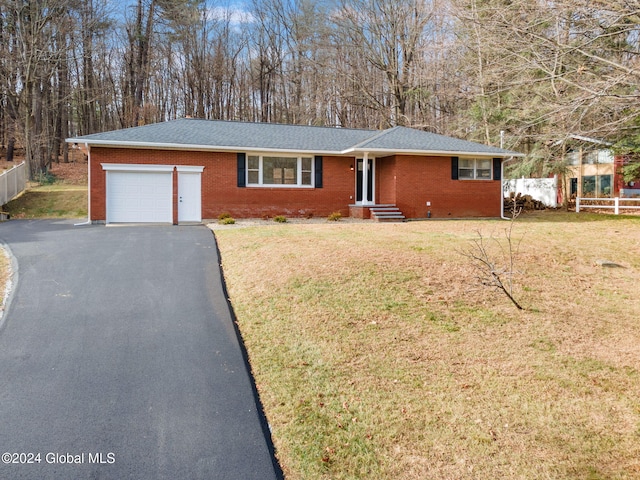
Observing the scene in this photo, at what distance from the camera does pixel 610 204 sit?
2131 cm

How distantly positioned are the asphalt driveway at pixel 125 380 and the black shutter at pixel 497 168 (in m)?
14.5

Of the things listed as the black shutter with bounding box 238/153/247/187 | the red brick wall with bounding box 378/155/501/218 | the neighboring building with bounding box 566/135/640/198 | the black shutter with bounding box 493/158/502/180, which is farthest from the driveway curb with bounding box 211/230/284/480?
the neighboring building with bounding box 566/135/640/198

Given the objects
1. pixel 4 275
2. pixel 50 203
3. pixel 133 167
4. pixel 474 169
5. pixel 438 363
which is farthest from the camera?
pixel 50 203

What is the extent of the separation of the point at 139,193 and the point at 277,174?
508cm

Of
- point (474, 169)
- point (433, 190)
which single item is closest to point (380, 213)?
point (433, 190)

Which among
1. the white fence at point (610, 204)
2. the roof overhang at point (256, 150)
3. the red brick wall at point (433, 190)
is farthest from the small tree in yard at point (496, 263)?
the white fence at point (610, 204)

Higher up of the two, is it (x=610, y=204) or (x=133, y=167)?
(x=133, y=167)

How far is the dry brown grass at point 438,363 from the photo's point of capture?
3519mm

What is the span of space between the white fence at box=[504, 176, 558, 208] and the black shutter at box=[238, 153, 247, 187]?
16.1 m

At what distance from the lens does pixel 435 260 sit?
8.55m

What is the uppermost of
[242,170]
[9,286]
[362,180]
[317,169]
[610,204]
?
[317,169]

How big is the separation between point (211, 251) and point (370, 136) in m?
13.1

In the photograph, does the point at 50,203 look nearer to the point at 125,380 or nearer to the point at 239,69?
the point at 239,69

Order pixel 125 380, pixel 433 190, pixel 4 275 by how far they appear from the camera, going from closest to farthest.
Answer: pixel 125 380
pixel 4 275
pixel 433 190
